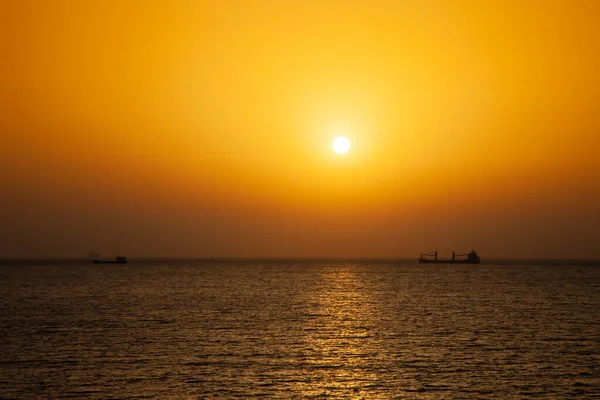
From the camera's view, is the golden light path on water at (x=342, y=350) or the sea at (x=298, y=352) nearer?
the sea at (x=298, y=352)

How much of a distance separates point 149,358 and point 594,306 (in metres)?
91.7

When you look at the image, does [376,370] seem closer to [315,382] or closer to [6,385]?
[315,382]

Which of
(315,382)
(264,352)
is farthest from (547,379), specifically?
(264,352)

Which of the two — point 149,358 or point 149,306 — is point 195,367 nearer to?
point 149,358

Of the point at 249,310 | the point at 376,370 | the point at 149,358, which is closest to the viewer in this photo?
the point at 376,370

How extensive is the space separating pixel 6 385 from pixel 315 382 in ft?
74.0

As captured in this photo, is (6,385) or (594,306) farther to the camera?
(594,306)

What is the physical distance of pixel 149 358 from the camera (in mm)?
61312

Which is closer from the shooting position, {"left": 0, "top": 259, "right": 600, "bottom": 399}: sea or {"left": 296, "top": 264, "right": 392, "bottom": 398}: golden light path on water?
{"left": 0, "top": 259, "right": 600, "bottom": 399}: sea

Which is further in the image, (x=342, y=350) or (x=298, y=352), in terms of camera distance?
(x=342, y=350)

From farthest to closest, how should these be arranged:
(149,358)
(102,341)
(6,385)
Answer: (102,341) < (149,358) < (6,385)

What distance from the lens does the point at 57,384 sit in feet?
163

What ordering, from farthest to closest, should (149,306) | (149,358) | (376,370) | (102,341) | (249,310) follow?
(149,306), (249,310), (102,341), (149,358), (376,370)

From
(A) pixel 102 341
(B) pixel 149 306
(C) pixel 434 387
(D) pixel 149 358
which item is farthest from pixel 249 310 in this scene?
(C) pixel 434 387
